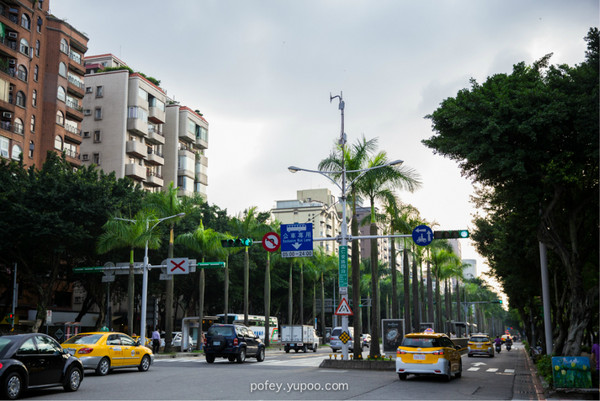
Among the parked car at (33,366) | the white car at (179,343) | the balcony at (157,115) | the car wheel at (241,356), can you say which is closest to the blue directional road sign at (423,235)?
the car wheel at (241,356)

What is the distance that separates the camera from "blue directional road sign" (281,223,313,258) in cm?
2619

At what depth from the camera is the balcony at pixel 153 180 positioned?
72.1 m

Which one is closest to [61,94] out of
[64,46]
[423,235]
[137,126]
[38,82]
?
[38,82]

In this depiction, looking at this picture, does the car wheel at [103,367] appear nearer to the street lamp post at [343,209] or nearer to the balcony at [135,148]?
the street lamp post at [343,209]

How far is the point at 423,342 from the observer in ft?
61.7

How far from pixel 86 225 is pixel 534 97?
1276 inches

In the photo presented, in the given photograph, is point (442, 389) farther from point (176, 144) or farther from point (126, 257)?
point (176, 144)

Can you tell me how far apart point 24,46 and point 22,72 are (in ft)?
8.41

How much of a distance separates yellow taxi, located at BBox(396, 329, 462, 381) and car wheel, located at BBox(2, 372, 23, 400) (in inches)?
440

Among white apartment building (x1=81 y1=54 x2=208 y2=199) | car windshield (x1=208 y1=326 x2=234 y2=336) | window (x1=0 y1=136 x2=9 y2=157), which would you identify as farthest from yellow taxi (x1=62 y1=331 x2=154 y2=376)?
white apartment building (x1=81 y1=54 x2=208 y2=199)

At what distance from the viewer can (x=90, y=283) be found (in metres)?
46.4

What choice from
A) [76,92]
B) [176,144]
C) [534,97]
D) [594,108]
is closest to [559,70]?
[534,97]

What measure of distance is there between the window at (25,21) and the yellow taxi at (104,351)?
42611mm

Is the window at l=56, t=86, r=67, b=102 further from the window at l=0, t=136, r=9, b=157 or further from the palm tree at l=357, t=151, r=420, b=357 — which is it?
the palm tree at l=357, t=151, r=420, b=357
